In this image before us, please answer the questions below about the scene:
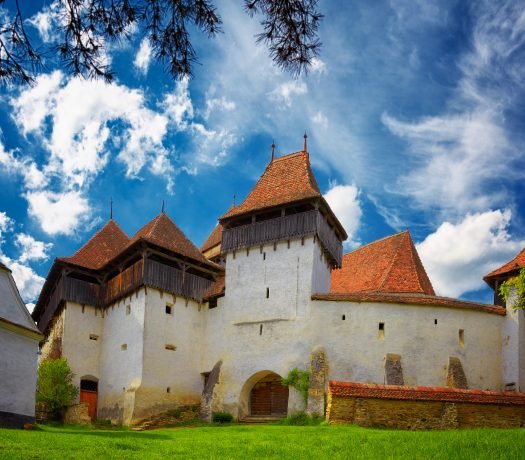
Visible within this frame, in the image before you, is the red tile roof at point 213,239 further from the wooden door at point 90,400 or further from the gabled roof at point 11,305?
the gabled roof at point 11,305

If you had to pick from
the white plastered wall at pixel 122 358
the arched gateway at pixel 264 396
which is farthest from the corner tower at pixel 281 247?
the white plastered wall at pixel 122 358

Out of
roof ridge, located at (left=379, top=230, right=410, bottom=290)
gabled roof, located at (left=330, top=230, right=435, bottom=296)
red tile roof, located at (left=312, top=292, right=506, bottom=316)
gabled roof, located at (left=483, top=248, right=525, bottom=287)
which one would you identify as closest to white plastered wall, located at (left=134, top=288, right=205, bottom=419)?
red tile roof, located at (left=312, top=292, right=506, bottom=316)

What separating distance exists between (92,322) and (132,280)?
355 centimetres

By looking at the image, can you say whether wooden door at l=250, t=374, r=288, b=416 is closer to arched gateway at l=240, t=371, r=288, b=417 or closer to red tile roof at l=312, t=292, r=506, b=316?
arched gateway at l=240, t=371, r=288, b=417

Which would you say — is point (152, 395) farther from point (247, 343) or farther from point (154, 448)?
point (154, 448)

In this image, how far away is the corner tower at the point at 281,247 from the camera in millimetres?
27062

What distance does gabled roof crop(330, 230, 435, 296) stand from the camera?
2923 cm

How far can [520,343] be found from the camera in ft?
83.2

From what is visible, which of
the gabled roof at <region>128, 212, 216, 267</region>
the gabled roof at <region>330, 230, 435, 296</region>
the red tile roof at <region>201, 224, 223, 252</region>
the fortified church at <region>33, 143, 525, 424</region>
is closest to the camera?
the fortified church at <region>33, 143, 525, 424</region>

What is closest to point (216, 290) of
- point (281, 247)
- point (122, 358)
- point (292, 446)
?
point (281, 247)

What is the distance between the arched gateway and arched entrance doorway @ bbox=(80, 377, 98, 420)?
22.1ft

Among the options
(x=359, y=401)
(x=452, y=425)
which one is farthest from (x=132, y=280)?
(x=452, y=425)

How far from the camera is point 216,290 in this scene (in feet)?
96.9

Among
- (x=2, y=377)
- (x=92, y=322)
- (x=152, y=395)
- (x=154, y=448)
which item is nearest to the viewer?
(x=154, y=448)
